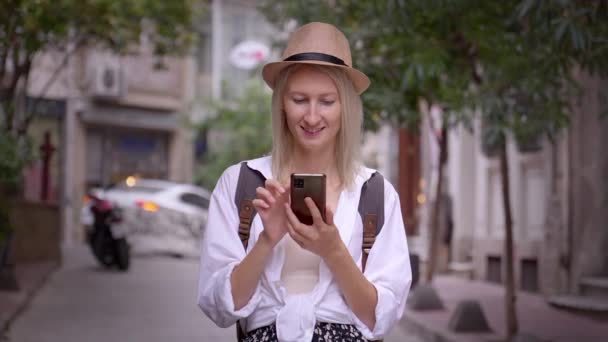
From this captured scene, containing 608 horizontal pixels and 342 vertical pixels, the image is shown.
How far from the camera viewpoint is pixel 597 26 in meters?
6.24

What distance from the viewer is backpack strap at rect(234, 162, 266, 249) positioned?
289 cm

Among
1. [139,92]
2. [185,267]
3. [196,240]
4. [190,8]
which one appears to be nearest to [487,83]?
[190,8]

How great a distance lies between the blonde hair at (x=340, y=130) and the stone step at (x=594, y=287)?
9472 mm

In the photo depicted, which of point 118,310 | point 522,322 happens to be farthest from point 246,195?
point 118,310

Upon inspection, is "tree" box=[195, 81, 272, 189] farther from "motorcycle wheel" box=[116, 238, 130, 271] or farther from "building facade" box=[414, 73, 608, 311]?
"motorcycle wheel" box=[116, 238, 130, 271]

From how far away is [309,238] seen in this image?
2.65 metres

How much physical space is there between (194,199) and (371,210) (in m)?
19.2

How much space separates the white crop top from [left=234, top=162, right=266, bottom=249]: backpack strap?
0.42ft

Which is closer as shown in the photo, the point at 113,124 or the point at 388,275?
the point at 388,275

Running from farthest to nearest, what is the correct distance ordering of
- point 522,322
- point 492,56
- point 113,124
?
point 113,124 < point 522,322 < point 492,56

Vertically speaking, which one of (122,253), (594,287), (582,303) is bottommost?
(582,303)

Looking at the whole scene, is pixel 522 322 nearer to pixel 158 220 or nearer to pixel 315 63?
pixel 315 63

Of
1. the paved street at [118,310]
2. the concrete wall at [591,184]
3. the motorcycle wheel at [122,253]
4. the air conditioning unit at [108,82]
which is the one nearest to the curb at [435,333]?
the paved street at [118,310]

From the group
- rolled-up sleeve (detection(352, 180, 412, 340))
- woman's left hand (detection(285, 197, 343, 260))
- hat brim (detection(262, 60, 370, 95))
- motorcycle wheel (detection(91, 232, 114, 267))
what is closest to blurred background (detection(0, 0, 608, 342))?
motorcycle wheel (detection(91, 232, 114, 267))
